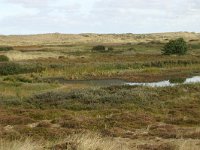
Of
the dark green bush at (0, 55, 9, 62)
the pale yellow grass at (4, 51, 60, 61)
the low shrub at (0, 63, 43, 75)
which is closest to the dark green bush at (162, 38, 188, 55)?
the pale yellow grass at (4, 51, 60, 61)

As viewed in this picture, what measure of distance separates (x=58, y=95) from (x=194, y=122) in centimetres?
1174

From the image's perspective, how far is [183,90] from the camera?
3300 cm

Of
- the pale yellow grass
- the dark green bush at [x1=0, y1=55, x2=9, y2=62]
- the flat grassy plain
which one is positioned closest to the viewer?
the flat grassy plain

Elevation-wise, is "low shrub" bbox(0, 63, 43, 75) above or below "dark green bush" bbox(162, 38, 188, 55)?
below

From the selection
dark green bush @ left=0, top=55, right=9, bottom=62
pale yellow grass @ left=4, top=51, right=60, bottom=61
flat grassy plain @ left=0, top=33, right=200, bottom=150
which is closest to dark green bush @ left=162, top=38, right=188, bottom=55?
pale yellow grass @ left=4, top=51, right=60, bottom=61

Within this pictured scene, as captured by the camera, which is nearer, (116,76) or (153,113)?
(153,113)

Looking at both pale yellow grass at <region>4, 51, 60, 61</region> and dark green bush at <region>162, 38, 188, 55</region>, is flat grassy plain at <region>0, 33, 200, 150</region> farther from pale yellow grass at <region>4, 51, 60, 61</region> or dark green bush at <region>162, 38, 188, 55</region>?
dark green bush at <region>162, 38, 188, 55</region>

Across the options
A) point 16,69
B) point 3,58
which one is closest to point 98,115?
point 16,69

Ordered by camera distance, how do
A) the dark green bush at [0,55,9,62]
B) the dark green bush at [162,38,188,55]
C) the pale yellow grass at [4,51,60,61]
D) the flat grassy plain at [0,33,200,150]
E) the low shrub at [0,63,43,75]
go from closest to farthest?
the flat grassy plain at [0,33,200,150] → the low shrub at [0,63,43,75] → the dark green bush at [0,55,9,62] → the pale yellow grass at [4,51,60,61] → the dark green bush at [162,38,188,55]

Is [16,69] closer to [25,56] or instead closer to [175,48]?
[25,56]

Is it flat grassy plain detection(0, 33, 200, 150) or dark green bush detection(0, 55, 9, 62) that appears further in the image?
dark green bush detection(0, 55, 9, 62)

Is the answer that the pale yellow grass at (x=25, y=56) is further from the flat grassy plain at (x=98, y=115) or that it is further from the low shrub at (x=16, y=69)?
the flat grassy plain at (x=98, y=115)

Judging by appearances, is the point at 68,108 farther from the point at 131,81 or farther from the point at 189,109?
the point at 131,81

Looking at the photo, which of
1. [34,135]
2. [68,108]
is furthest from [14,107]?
[34,135]
